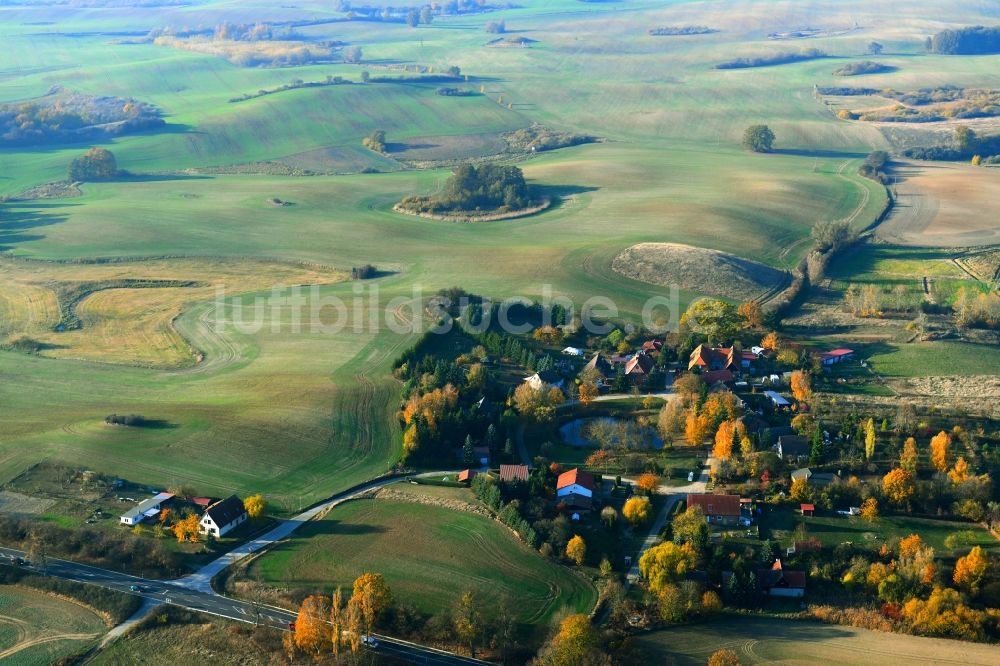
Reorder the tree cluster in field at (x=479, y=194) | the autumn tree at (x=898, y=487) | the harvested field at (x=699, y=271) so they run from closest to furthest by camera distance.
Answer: the autumn tree at (x=898, y=487), the harvested field at (x=699, y=271), the tree cluster in field at (x=479, y=194)

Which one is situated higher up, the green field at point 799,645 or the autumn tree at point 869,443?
the autumn tree at point 869,443

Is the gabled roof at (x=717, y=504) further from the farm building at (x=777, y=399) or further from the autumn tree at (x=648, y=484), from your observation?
the farm building at (x=777, y=399)

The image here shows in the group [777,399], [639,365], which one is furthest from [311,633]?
[777,399]

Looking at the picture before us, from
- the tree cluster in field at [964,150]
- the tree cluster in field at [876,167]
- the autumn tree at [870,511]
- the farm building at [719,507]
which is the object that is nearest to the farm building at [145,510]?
the farm building at [719,507]

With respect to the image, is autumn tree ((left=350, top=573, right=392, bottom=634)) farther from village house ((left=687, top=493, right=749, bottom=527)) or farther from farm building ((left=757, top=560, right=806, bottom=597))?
village house ((left=687, top=493, right=749, bottom=527))

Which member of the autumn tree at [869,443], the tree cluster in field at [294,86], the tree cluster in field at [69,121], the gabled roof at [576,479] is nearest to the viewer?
the gabled roof at [576,479]

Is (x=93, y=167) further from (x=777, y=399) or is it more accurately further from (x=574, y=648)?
(x=574, y=648)

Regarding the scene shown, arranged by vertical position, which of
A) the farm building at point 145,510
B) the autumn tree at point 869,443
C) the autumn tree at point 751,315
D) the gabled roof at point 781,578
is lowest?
the gabled roof at point 781,578
